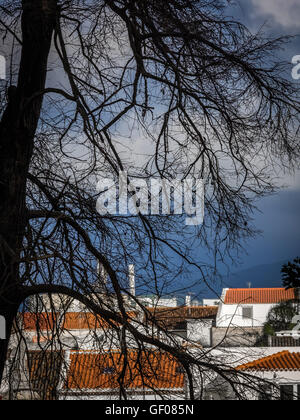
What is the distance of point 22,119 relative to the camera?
4258 mm

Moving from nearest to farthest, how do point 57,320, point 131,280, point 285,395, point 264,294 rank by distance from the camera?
point 285,395 → point 131,280 → point 57,320 → point 264,294

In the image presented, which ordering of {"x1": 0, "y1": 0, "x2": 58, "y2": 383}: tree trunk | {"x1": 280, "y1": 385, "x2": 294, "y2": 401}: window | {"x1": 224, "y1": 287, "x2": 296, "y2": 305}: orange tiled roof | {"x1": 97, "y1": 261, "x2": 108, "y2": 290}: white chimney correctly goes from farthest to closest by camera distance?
{"x1": 224, "y1": 287, "x2": 296, "y2": 305}: orange tiled roof
{"x1": 97, "y1": 261, "x2": 108, "y2": 290}: white chimney
{"x1": 0, "y1": 0, "x2": 58, "y2": 383}: tree trunk
{"x1": 280, "y1": 385, "x2": 294, "y2": 401}: window

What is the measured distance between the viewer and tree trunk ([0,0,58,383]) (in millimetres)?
4102

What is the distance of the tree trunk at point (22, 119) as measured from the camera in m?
4.10

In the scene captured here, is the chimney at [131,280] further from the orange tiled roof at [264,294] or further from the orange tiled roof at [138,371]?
the orange tiled roof at [264,294]

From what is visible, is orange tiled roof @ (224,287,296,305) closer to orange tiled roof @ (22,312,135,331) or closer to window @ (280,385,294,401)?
orange tiled roof @ (22,312,135,331)

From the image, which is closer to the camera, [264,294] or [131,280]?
[131,280]

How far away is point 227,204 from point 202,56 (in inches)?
46.8

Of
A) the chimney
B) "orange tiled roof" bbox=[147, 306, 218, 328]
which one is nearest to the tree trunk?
the chimney

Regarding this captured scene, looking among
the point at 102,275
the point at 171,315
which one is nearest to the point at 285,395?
the point at 171,315

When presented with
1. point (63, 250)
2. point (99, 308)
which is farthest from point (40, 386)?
point (63, 250)

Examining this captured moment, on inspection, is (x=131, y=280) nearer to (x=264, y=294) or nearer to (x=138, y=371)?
(x=138, y=371)

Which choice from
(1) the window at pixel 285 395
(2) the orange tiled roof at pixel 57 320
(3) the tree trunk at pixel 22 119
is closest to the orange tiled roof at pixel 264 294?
(2) the orange tiled roof at pixel 57 320

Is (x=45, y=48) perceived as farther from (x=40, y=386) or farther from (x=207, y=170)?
(x=40, y=386)
